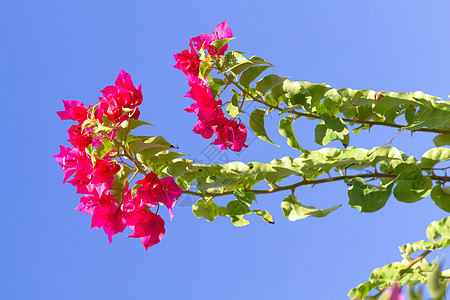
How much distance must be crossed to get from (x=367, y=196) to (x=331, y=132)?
217 mm

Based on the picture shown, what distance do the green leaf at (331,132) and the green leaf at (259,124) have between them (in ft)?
0.46

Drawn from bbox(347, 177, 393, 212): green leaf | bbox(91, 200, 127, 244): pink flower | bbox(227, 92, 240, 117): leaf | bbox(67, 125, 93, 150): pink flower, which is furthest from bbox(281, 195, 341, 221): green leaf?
bbox(67, 125, 93, 150): pink flower

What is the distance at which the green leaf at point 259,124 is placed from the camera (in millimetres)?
1361

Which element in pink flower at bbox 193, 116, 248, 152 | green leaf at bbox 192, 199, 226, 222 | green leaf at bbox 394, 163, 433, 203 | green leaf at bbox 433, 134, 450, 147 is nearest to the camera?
green leaf at bbox 394, 163, 433, 203

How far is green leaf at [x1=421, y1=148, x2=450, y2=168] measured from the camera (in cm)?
125

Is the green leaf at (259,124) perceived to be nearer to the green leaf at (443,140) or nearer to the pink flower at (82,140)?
the pink flower at (82,140)

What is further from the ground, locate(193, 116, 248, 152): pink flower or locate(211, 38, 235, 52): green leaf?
locate(211, 38, 235, 52): green leaf

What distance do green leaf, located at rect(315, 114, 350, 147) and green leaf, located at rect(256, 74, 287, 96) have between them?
0.53 feet

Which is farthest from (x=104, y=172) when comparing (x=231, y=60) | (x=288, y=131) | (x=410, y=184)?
(x=410, y=184)

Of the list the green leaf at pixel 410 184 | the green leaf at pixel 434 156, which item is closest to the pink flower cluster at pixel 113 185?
the green leaf at pixel 410 184

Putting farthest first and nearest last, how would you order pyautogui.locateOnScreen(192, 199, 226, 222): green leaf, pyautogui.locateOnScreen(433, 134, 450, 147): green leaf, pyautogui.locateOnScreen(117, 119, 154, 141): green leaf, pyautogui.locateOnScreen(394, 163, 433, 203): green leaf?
pyautogui.locateOnScreen(433, 134, 450, 147): green leaf → pyautogui.locateOnScreen(192, 199, 226, 222): green leaf → pyautogui.locateOnScreen(394, 163, 433, 203): green leaf → pyautogui.locateOnScreen(117, 119, 154, 141): green leaf

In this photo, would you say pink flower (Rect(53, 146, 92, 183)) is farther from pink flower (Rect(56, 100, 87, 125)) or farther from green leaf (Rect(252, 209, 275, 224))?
green leaf (Rect(252, 209, 275, 224))

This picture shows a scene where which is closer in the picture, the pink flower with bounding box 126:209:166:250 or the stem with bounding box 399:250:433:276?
the pink flower with bounding box 126:209:166:250

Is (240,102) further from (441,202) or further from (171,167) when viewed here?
(441,202)
